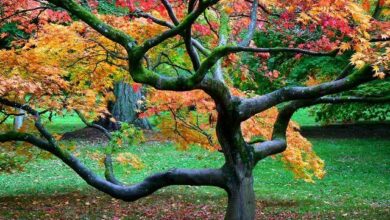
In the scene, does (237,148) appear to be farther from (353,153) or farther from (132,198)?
(353,153)

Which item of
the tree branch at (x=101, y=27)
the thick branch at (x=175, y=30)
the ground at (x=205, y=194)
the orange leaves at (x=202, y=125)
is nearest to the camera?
the thick branch at (x=175, y=30)

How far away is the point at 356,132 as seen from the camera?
26.4 metres

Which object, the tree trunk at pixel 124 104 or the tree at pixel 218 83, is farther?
the tree trunk at pixel 124 104

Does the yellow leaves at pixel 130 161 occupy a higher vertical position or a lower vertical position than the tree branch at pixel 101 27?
lower

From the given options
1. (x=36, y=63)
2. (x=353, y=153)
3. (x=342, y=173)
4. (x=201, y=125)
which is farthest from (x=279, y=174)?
(x=36, y=63)

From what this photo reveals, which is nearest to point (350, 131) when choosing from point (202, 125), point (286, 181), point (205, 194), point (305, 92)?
point (286, 181)

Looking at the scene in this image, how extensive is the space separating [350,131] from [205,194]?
15.8 m

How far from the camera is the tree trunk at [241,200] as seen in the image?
24.6 ft

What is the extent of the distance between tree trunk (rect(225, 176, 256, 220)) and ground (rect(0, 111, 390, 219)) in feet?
8.99

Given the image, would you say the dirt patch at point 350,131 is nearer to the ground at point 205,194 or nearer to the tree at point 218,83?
the ground at point 205,194

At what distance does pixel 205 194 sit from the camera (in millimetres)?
12961

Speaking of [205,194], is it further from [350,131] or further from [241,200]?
[350,131]

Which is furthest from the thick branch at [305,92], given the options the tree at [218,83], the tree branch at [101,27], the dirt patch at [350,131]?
the dirt patch at [350,131]

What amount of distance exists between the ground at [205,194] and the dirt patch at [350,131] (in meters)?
4.81
